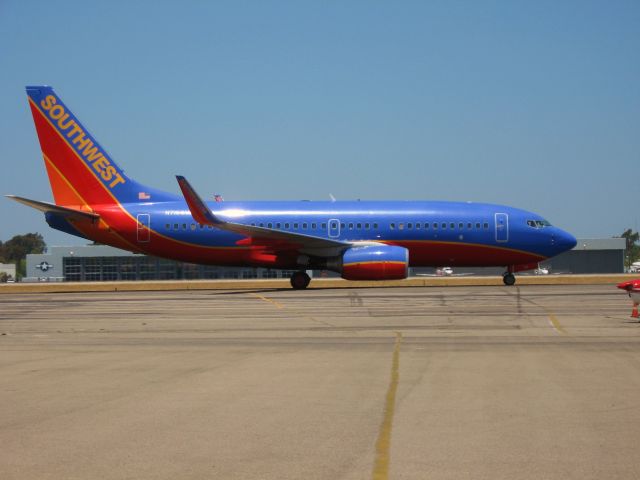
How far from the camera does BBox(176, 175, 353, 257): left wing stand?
35938mm

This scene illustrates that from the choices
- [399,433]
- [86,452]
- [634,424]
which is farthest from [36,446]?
[634,424]

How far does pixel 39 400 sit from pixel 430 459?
201 inches

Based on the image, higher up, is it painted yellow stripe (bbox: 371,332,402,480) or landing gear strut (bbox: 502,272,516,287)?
landing gear strut (bbox: 502,272,516,287)

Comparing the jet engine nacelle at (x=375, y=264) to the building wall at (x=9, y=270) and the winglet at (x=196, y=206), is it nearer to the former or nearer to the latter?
the winglet at (x=196, y=206)

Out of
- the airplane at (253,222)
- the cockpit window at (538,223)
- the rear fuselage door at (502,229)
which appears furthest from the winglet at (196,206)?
the cockpit window at (538,223)

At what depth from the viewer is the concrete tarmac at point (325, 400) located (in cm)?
680

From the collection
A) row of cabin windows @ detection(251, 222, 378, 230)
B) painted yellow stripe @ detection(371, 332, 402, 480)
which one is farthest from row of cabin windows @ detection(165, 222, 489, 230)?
painted yellow stripe @ detection(371, 332, 402, 480)

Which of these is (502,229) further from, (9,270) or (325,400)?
(9,270)

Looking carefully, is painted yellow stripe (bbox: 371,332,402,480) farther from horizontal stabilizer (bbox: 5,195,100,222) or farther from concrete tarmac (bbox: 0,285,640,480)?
horizontal stabilizer (bbox: 5,195,100,222)

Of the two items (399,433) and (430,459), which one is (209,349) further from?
(430,459)

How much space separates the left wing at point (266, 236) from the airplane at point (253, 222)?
1.18ft

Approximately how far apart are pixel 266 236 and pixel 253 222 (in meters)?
2.74

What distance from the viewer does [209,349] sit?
50.6 ft

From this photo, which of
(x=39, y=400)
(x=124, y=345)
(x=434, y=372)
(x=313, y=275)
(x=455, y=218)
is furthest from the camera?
(x=313, y=275)
